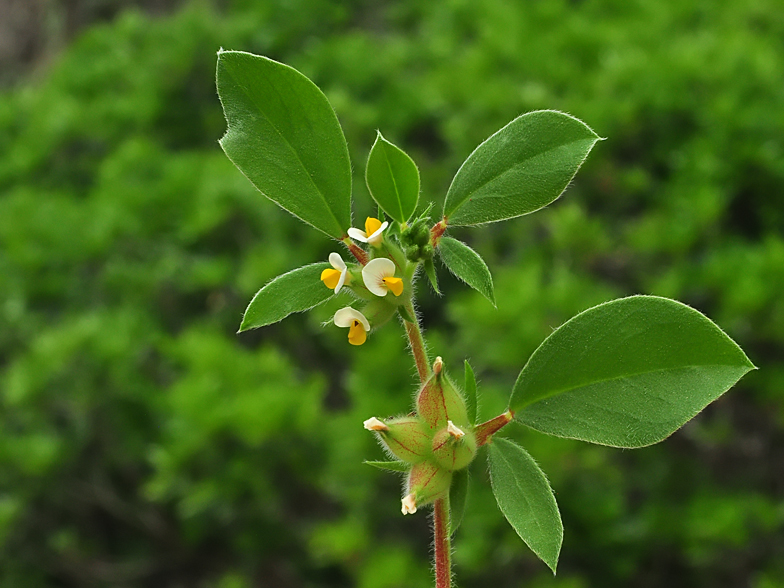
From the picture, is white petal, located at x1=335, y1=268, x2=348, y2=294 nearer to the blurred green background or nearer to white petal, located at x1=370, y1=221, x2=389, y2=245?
white petal, located at x1=370, y1=221, x2=389, y2=245

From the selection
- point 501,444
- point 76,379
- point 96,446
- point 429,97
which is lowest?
point 96,446

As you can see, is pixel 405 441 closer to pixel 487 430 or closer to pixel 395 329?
pixel 487 430

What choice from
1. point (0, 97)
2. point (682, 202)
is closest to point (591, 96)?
point (682, 202)

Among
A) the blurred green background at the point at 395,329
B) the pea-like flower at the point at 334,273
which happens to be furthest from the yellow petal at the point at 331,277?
the blurred green background at the point at 395,329

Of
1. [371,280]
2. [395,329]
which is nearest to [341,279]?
[371,280]

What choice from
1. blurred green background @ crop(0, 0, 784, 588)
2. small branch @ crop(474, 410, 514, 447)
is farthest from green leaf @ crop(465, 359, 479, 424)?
blurred green background @ crop(0, 0, 784, 588)

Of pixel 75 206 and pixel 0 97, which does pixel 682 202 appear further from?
pixel 0 97

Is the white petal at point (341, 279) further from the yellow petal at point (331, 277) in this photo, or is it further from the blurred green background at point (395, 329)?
the blurred green background at point (395, 329)
